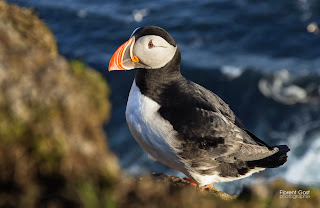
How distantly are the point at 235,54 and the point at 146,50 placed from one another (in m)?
9.95

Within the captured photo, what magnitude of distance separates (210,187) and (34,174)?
3.94 meters

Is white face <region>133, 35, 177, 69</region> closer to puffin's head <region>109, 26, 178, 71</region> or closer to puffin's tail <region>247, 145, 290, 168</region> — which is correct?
puffin's head <region>109, 26, 178, 71</region>

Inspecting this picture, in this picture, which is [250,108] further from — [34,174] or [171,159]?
[34,174]

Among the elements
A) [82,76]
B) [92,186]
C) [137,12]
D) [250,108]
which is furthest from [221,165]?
[137,12]

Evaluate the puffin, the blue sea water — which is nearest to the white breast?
the puffin

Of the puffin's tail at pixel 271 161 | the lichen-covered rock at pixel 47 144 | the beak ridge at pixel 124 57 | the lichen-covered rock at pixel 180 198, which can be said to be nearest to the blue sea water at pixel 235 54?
the puffin's tail at pixel 271 161

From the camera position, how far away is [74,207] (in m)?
2.37

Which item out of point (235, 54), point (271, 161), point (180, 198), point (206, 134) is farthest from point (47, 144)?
point (235, 54)

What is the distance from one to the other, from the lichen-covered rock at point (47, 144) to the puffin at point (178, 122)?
258 centimetres

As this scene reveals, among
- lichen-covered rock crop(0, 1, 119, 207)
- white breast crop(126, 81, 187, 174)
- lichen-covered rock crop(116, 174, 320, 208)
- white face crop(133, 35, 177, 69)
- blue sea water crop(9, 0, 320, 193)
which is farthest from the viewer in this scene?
blue sea water crop(9, 0, 320, 193)

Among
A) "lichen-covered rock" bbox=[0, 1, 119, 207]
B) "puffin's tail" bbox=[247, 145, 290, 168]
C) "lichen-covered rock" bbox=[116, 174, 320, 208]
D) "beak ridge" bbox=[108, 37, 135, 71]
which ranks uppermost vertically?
"beak ridge" bbox=[108, 37, 135, 71]

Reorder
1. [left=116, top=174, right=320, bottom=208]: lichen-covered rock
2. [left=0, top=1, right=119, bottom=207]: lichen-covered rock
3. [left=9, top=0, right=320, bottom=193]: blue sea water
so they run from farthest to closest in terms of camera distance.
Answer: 1. [left=9, top=0, right=320, bottom=193]: blue sea water
2. [left=116, top=174, right=320, bottom=208]: lichen-covered rock
3. [left=0, top=1, right=119, bottom=207]: lichen-covered rock

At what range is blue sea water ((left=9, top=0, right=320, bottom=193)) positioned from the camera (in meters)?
11.7

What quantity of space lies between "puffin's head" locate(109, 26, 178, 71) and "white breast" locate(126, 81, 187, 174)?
44cm
